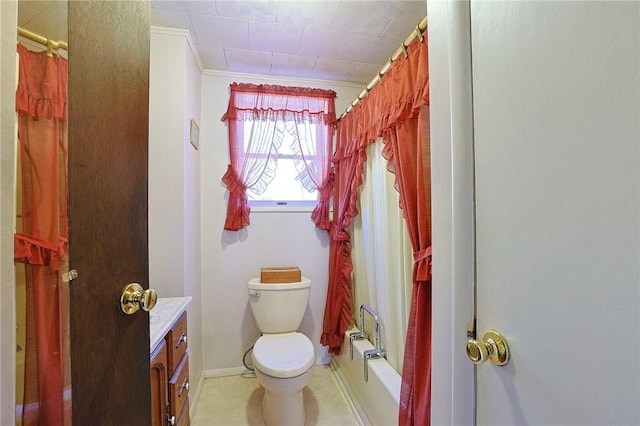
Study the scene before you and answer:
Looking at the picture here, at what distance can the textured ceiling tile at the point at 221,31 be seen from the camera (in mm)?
1550

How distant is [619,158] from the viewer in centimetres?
38

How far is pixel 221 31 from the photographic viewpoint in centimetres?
165

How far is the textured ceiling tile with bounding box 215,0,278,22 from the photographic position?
4.65ft

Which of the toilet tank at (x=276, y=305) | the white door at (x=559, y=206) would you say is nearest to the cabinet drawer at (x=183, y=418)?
the toilet tank at (x=276, y=305)

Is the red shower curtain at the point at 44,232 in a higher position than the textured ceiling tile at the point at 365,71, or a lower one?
lower

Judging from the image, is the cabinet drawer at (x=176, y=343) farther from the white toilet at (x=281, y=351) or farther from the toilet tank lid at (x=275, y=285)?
the toilet tank lid at (x=275, y=285)

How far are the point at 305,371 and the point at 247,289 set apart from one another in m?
0.88

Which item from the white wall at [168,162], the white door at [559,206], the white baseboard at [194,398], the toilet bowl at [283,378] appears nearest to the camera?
the white door at [559,206]

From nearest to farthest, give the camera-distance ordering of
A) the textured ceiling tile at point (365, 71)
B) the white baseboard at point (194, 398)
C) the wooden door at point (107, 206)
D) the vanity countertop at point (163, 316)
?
the wooden door at point (107, 206) → the vanity countertop at point (163, 316) → the white baseboard at point (194, 398) → the textured ceiling tile at point (365, 71)

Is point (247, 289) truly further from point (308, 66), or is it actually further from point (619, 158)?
point (619, 158)

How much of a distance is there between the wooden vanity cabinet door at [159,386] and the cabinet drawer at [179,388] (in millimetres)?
42

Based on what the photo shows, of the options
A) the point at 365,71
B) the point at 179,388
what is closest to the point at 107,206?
the point at 179,388

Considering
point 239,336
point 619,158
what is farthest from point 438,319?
point 239,336

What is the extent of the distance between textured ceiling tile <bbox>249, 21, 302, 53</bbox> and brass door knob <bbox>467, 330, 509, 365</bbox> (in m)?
1.79
